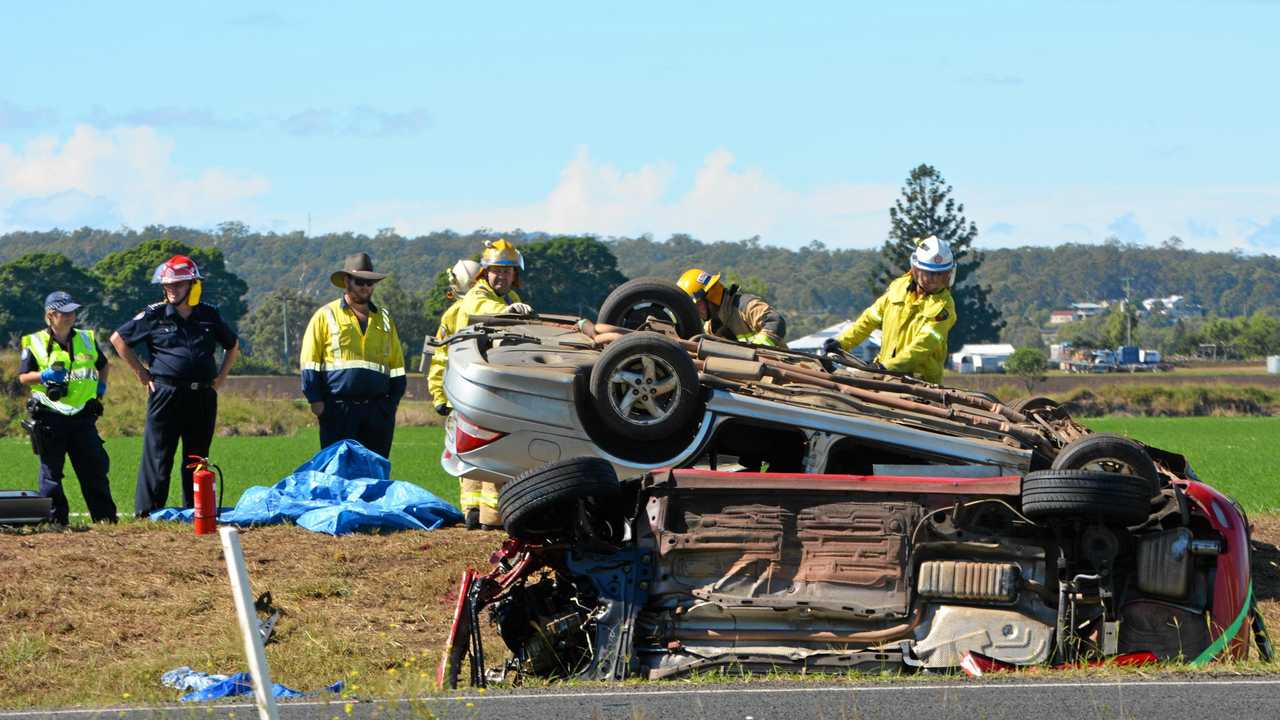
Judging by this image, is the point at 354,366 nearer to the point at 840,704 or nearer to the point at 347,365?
the point at 347,365

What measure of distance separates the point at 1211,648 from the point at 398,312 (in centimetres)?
9865

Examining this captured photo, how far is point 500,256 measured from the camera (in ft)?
42.0

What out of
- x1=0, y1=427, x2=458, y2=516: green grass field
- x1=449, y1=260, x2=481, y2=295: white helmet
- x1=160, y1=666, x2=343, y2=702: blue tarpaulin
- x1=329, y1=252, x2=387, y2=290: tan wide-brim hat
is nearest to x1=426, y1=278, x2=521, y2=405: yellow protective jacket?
x1=449, y1=260, x2=481, y2=295: white helmet

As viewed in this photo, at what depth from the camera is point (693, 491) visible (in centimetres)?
759

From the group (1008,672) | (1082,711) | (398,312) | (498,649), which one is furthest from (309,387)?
(398,312)

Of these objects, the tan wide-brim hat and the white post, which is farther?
the tan wide-brim hat

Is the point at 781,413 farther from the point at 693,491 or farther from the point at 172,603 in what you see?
the point at 172,603

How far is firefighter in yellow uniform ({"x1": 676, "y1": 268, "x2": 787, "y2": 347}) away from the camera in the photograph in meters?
12.0

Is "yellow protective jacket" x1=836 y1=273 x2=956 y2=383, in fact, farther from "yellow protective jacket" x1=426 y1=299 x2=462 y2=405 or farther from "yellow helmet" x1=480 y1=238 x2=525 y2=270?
"yellow protective jacket" x1=426 y1=299 x2=462 y2=405

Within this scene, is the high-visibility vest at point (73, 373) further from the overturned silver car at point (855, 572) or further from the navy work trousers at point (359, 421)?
the overturned silver car at point (855, 572)

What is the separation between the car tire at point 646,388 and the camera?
8.42 meters

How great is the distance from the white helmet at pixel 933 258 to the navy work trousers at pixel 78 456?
6.22 metres

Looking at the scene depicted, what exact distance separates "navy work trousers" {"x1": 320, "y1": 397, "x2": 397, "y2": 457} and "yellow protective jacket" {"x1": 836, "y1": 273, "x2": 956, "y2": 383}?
150 inches

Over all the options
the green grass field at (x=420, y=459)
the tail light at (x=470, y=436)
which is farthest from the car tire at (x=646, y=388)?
the green grass field at (x=420, y=459)
